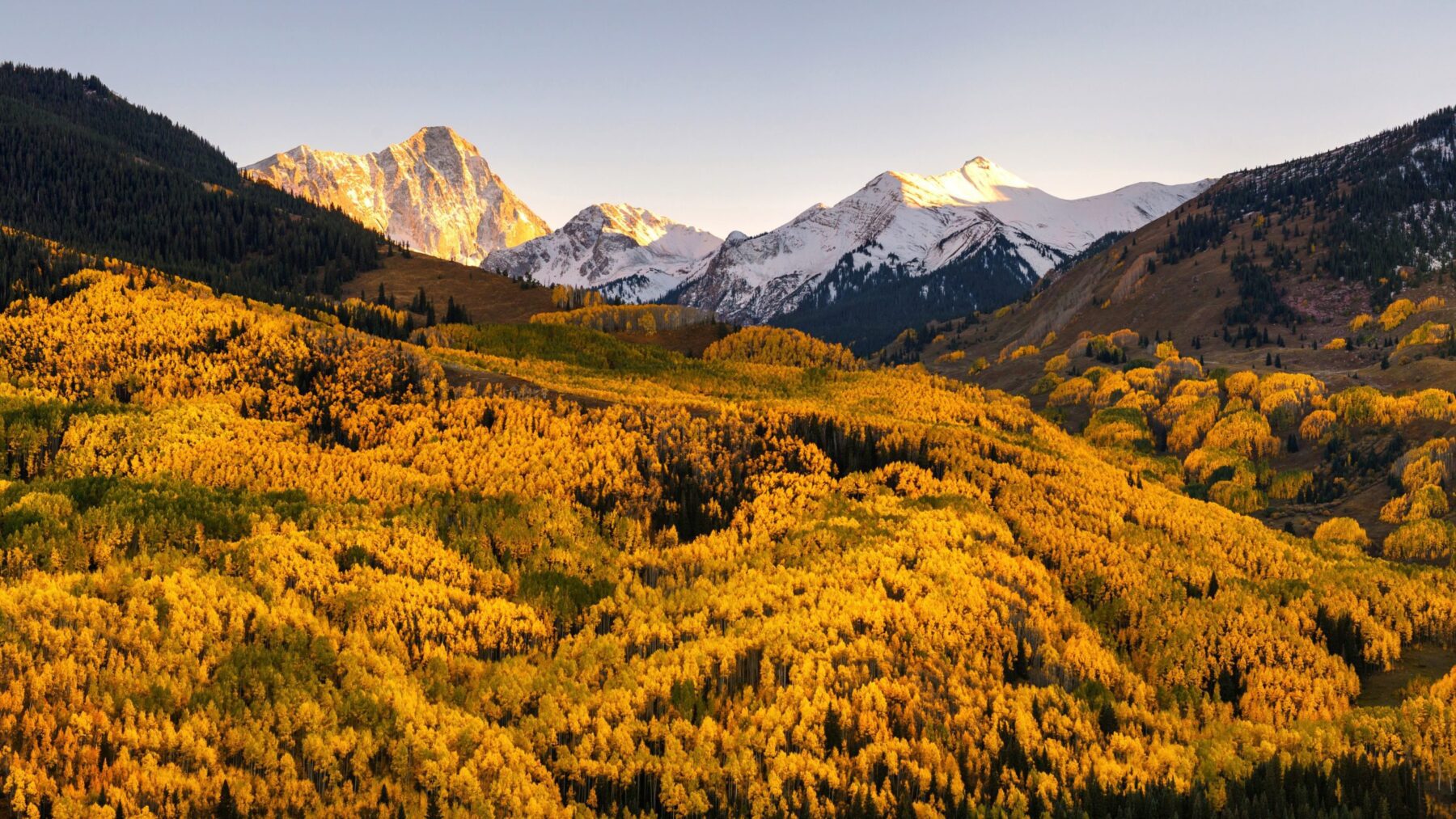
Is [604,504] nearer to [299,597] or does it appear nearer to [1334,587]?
[299,597]

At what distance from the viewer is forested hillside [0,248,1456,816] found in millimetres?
26281

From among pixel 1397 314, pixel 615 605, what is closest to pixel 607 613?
pixel 615 605

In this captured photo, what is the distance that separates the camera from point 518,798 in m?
25.3

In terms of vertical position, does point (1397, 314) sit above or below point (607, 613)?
above

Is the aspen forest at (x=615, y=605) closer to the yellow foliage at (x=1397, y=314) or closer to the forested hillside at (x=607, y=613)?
the forested hillside at (x=607, y=613)

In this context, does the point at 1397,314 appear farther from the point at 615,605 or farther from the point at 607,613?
the point at 607,613

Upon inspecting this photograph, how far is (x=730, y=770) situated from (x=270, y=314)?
75.7 m

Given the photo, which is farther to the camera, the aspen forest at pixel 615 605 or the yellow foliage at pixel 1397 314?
the yellow foliage at pixel 1397 314

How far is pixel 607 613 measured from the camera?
3966cm

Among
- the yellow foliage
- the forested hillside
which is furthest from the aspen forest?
the yellow foliage

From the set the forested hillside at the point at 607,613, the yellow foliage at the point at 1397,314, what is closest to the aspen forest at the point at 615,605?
the forested hillside at the point at 607,613

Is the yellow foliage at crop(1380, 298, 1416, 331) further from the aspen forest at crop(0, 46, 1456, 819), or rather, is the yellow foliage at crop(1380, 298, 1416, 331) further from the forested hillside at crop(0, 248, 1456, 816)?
the forested hillside at crop(0, 248, 1456, 816)

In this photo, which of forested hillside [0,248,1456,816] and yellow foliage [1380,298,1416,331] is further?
yellow foliage [1380,298,1416,331]

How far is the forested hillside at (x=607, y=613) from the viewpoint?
86.2ft
